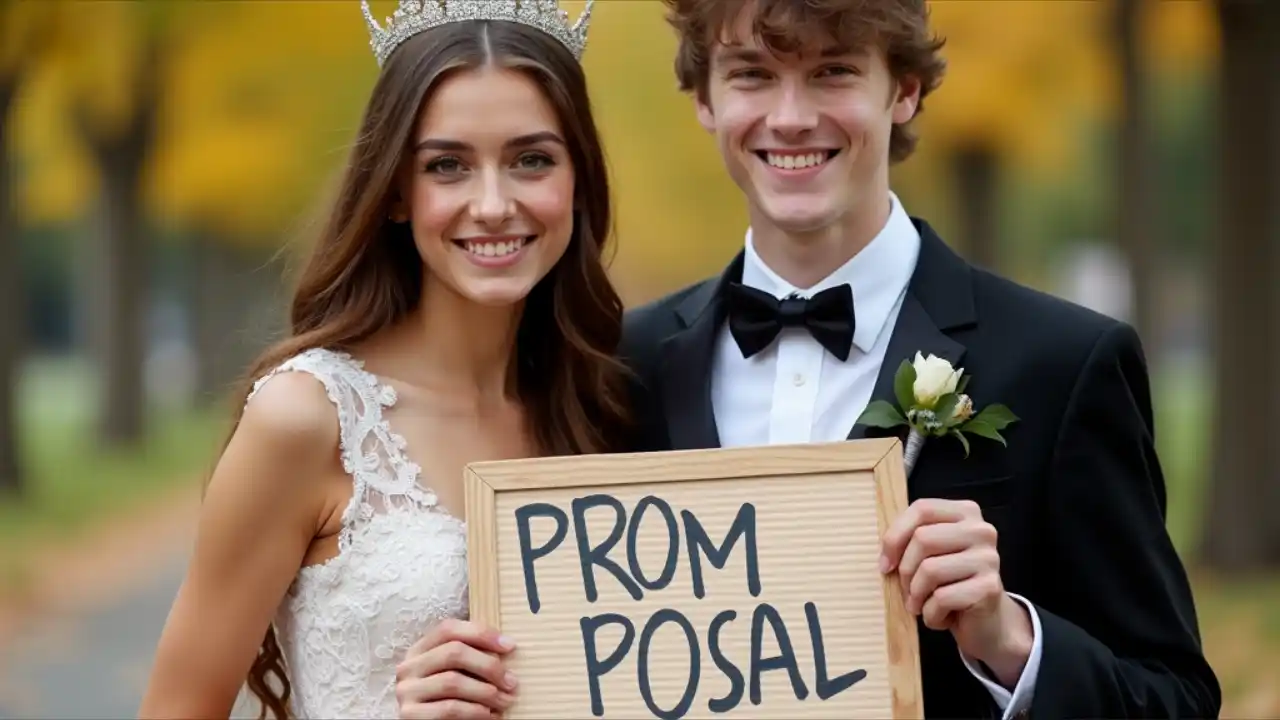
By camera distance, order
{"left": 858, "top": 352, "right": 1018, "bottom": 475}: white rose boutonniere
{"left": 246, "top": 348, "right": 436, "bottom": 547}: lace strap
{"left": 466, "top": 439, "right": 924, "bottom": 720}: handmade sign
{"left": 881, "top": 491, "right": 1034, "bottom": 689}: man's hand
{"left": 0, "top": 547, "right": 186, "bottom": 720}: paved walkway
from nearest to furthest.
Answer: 1. {"left": 881, "top": 491, "right": 1034, "bottom": 689}: man's hand
2. {"left": 466, "top": 439, "right": 924, "bottom": 720}: handmade sign
3. {"left": 858, "top": 352, "right": 1018, "bottom": 475}: white rose boutonniere
4. {"left": 246, "top": 348, "right": 436, "bottom": 547}: lace strap
5. {"left": 0, "top": 547, "right": 186, "bottom": 720}: paved walkway

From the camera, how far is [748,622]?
125 inches

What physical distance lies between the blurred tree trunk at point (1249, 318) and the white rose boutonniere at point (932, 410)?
7833 mm

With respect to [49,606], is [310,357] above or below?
below

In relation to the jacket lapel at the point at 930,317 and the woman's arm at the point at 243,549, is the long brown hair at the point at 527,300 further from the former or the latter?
the jacket lapel at the point at 930,317

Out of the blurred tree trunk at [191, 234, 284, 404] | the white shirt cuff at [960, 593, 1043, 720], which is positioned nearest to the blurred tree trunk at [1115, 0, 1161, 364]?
the white shirt cuff at [960, 593, 1043, 720]

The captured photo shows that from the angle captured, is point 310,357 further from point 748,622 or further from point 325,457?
point 748,622

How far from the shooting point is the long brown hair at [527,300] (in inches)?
154

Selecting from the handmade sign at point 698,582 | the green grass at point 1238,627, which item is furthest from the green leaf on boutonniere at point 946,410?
the green grass at point 1238,627

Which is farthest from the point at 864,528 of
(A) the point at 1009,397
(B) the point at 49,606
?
(B) the point at 49,606

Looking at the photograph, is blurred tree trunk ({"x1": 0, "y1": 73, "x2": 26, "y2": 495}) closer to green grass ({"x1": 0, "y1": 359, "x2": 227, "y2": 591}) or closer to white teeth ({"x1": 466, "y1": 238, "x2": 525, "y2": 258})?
green grass ({"x1": 0, "y1": 359, "x2": 227, "y2": 591})

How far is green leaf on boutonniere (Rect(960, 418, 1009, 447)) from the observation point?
346 cm

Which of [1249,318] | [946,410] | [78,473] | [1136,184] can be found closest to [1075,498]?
[946,410]

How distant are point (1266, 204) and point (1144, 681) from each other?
790 cm

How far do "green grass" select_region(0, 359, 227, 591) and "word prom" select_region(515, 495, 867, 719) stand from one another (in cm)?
632
